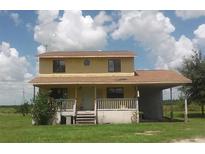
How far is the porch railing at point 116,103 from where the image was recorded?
3183cm

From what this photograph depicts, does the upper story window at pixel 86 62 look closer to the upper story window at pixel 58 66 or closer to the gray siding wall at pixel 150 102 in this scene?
the upper story window at pixel 58 66

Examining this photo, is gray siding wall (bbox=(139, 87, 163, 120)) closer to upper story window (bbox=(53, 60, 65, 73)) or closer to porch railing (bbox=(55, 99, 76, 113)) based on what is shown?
upper story window (bbox=(53, 60, 65, 73))

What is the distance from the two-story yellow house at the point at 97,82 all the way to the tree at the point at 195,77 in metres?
7.29

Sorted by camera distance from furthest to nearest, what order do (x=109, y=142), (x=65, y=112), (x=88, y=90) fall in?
(x=88, y=90), (x=65, y=112), (x=109, y=142)

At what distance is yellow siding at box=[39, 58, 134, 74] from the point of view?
1355 inches

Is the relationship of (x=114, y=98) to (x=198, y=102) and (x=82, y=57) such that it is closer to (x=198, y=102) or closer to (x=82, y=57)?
(x=82, y=57)

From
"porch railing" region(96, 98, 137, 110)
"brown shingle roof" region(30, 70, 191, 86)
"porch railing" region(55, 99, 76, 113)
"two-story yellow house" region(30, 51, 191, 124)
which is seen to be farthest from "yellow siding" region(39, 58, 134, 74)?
"porch railing" region(55, 99, 76, 113)

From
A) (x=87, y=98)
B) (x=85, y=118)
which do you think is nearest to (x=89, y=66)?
(x=87, y=98)

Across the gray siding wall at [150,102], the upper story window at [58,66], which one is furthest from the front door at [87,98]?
the gray siding wall at [150,102]
